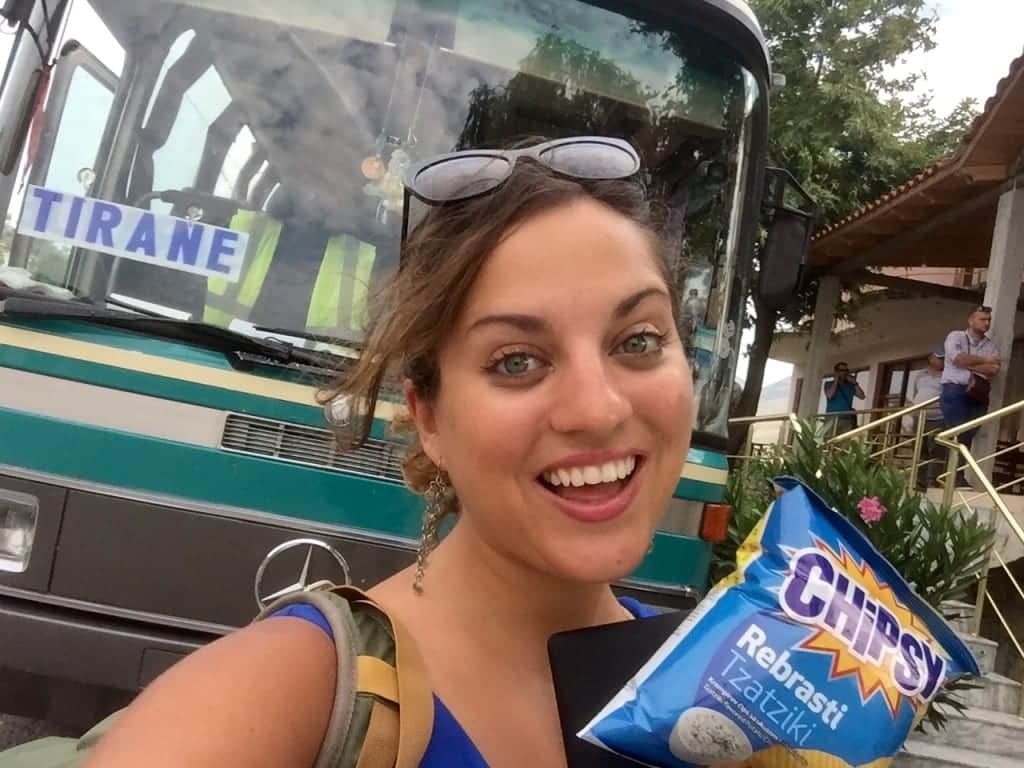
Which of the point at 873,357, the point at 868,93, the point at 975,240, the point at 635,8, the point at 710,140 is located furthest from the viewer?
the point at 873,357

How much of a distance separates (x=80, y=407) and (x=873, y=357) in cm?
1720

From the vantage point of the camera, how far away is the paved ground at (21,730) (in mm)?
3648

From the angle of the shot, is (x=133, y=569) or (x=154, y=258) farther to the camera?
(x=154, y=258)

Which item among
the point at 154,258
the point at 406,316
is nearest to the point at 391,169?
the point at 154,258

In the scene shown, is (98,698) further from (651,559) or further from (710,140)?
(710,140)

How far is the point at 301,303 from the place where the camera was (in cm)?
338

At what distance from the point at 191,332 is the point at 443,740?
2326mm

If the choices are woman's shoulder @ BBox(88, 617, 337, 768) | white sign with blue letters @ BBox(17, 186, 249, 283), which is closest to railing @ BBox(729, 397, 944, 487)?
white sign with blue letters @ BBox(17, 186, 249, 283)

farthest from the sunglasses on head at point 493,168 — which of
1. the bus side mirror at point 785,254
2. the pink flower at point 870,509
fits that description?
the pink flower at point 870,509

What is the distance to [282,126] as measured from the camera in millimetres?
3463

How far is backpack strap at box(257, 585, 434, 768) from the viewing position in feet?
3.56

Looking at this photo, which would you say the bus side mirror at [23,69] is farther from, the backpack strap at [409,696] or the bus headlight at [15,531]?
the backpack strap at [409,696]

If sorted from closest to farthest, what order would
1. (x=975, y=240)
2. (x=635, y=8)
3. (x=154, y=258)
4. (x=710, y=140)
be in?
(x=154, y=258)
(x=635, y=8)
(x=710, y=140)
(x=975, y=240)

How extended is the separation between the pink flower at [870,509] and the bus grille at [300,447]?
131 inches
